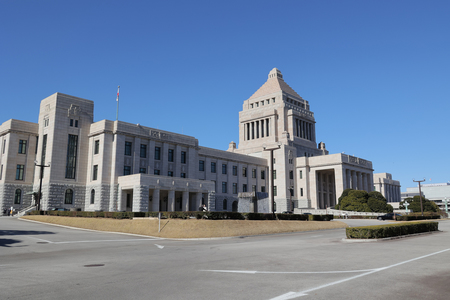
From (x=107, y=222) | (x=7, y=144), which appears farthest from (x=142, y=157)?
(x=107, y=222)

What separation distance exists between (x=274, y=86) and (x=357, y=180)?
35.8 metres

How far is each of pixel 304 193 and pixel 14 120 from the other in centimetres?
→ 6404

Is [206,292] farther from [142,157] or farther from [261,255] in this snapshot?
[142,157]

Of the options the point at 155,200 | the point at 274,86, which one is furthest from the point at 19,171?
the point at 274,86

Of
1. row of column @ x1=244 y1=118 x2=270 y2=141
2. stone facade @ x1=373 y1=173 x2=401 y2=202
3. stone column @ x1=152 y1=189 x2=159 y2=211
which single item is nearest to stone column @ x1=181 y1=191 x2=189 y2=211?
stone column @ x1=152 y1=189 x2=159 y2=211

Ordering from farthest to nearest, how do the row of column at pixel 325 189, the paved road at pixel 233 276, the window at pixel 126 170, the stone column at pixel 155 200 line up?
the row of column at pixel 325 189, the window at pixel 126 170, the stone column at pixel 155 200, the paved road at pixel 233 276

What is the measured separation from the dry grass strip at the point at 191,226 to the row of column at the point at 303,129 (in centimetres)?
6518

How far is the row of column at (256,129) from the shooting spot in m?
102

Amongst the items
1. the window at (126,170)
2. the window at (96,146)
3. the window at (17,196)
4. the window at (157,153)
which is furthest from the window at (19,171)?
the window at (157,153)

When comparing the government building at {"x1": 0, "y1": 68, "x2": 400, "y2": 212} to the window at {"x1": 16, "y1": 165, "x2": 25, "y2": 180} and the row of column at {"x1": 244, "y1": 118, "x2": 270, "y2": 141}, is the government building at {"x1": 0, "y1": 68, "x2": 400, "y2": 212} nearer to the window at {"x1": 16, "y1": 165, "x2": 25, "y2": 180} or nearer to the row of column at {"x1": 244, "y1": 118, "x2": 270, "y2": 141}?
the window at {"x1": 16, "y1": 165, "x2": 25, "y2": 180}

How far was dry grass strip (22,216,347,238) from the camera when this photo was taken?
28.9 metres

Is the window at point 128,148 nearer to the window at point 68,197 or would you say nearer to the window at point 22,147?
the window at point 68,197

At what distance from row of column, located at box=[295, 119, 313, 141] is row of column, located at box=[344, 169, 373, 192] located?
17.9 meters

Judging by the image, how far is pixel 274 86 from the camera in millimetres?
107250
